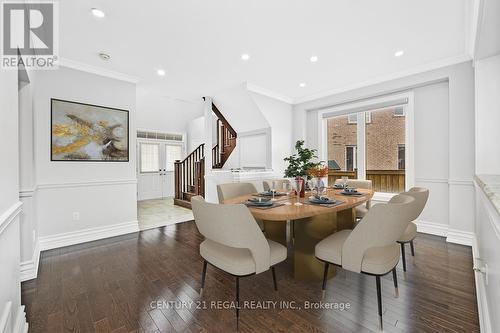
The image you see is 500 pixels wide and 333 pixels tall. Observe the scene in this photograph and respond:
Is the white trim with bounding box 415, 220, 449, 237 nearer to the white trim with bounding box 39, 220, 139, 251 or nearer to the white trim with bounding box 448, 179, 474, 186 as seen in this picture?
the white trim with bounding box 448, 179, 474, 186

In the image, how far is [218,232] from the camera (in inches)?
59.0

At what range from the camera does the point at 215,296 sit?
1.90 metres

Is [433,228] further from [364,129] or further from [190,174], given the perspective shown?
[190,174]

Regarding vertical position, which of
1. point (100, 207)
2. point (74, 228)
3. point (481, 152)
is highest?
point (481, 152)

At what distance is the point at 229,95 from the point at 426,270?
13.4 feet

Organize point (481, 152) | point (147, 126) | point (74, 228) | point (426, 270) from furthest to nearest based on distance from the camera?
point (147, 126)
point (74, 228)
point (481, 152)
point (426, 270)

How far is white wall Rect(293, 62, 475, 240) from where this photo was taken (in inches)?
Answer: 119

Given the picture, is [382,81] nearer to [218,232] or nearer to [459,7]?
[459,7]

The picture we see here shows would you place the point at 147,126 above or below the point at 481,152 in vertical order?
above

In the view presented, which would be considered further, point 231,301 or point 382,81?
point 382,81

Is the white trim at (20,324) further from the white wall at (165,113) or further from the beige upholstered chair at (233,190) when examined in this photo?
the white wall at (165,113)

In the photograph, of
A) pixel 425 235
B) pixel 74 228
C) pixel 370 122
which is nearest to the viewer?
pixel 74 228

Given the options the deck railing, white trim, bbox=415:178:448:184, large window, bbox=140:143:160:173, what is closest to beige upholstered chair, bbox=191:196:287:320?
white trim, bbox=415:178:448:184

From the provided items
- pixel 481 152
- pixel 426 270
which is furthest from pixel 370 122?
pixel 426 270
